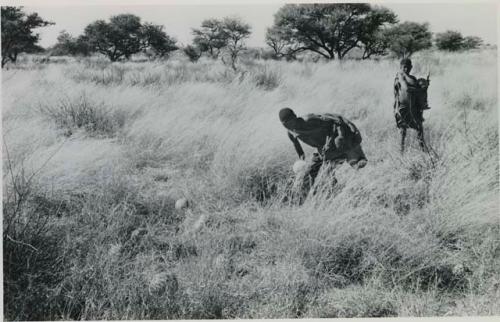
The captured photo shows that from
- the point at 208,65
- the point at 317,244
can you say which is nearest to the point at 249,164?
the point at 317,244

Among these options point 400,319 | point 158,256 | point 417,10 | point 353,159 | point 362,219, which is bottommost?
point 400,319

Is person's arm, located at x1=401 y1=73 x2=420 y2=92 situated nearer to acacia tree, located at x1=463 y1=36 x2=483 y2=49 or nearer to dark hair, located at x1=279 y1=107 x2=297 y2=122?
acacia tree, located at x1=463 y1=36 x2=483 y2=49

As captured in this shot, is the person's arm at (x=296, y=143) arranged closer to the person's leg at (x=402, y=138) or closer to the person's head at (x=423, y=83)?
the person's leg at (x=402, y=138)

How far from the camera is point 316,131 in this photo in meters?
3.93

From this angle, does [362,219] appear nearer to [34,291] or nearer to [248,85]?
[34,291]

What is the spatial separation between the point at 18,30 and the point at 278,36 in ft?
8.77

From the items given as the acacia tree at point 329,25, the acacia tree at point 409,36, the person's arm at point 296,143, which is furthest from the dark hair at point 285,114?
the acacia tree at point 409,36

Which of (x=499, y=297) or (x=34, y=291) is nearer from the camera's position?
(x=34, y=291)

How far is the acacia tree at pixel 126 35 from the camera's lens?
4.54 metres

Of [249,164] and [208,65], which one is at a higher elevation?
[208,65]

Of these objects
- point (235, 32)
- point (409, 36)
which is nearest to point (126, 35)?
point (235, 32)

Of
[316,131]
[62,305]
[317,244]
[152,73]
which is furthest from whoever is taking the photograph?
[152,73]

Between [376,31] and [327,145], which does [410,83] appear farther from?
[376,31]

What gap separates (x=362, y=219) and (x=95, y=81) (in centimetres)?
410
